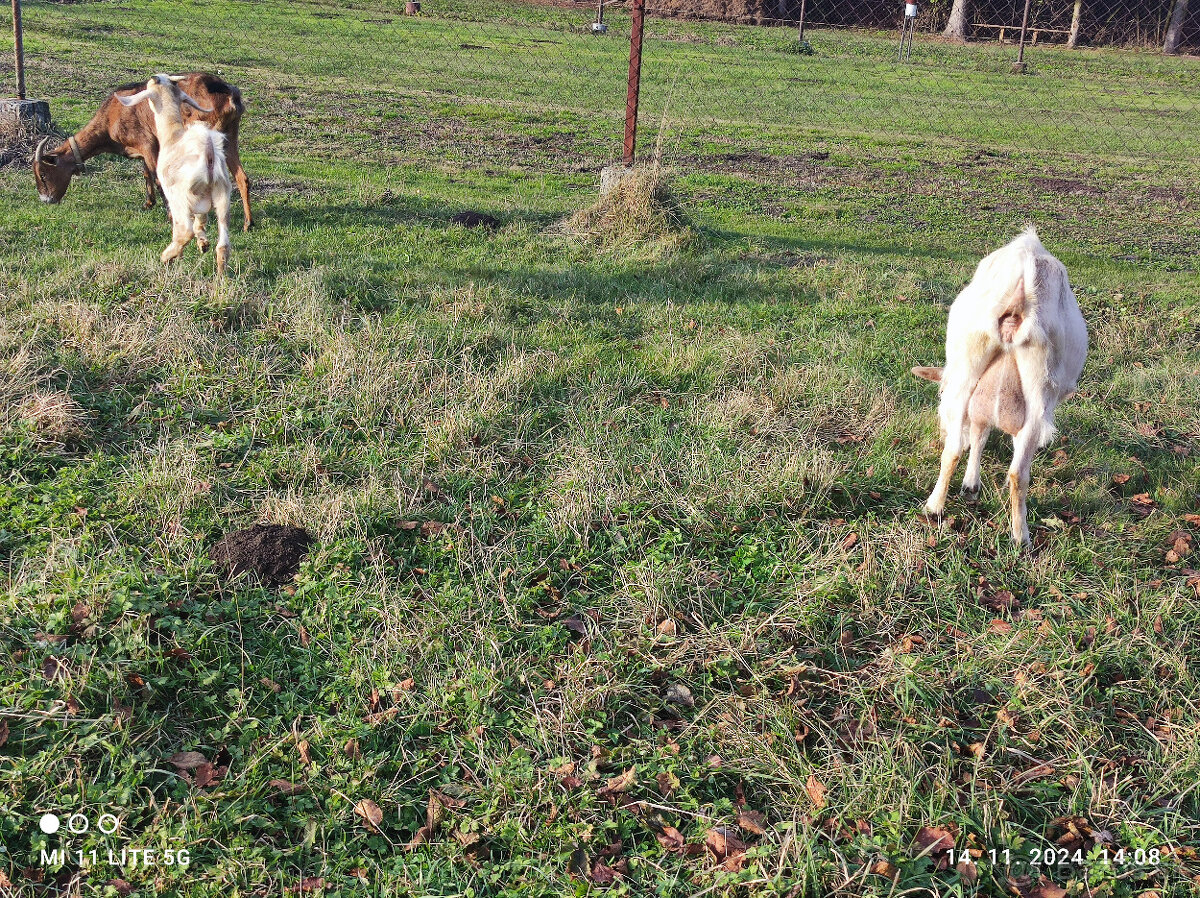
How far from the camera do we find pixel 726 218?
1067 cm

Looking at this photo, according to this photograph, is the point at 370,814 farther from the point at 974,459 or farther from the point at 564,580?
the point at 974,459

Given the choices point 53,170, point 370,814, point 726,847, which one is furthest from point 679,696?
point 53,170

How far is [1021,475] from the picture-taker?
Result: 470 cm

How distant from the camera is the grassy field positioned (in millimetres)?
3191

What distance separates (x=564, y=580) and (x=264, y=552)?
1361 mm

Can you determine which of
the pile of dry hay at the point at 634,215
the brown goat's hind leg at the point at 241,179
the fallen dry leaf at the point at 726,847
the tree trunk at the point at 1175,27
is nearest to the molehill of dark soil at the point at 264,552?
the fallen dry leaf at the point at 726,847

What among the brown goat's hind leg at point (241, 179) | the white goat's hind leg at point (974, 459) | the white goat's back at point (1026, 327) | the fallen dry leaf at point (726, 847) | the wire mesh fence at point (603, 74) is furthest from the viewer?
the wire mesh fence at point (603, 74)

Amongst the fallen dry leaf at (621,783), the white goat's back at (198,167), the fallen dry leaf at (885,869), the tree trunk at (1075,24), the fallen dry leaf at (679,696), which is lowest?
the fallen dry leaf at (885,869)

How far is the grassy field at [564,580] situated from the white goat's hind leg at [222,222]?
18 centimetres

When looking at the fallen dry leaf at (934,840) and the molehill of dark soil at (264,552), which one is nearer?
the fallen dry leaf at (934,840)

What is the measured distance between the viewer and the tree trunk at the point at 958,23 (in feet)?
96.0

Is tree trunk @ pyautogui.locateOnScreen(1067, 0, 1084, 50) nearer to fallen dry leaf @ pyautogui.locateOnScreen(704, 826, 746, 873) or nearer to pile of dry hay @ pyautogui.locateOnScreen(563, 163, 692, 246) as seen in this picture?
pile of dry hay @ pyautogui.locateOnScreen(563, 163, 692, 246)

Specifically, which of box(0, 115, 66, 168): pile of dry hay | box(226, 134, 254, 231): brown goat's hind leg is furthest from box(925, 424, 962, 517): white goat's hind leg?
box(0, 115, 66, 168): pile of dry hay

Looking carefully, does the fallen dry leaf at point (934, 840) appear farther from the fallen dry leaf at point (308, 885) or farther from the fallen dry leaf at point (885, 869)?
the fallen dry leaf at point (308, 885)
